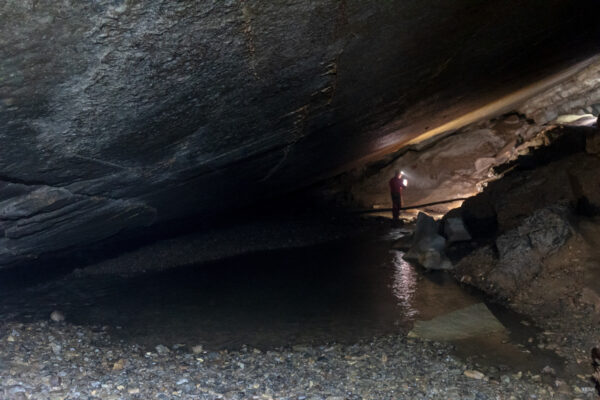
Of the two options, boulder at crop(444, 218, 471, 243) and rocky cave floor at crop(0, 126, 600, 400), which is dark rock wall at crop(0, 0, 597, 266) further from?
boulder at crop(444, 218, 471, 243)

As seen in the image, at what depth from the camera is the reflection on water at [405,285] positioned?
21.1ft

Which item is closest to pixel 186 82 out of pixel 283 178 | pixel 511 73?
pixel 511 73

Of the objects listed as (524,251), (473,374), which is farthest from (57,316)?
(524,251)

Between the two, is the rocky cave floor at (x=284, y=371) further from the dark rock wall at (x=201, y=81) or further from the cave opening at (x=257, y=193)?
the dark rock wall at (x=201, y=81)

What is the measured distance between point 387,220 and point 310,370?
9.37 m

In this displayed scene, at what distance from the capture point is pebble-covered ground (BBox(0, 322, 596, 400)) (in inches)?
159

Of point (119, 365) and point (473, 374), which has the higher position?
point (119, 365)

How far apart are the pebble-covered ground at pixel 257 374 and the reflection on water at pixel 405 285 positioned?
1119 mm

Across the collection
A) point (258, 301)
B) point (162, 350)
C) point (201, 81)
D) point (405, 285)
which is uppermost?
point (201, 81)

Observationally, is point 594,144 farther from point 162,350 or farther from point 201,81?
point 162,350

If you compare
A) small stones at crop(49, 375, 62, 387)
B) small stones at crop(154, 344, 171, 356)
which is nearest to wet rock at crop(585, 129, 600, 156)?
small stones at crop(154, 344, 171, 356)

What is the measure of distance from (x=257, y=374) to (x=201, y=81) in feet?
8.48

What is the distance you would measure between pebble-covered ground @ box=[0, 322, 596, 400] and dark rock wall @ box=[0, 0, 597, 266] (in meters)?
1.64

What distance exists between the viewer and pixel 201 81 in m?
3.69
